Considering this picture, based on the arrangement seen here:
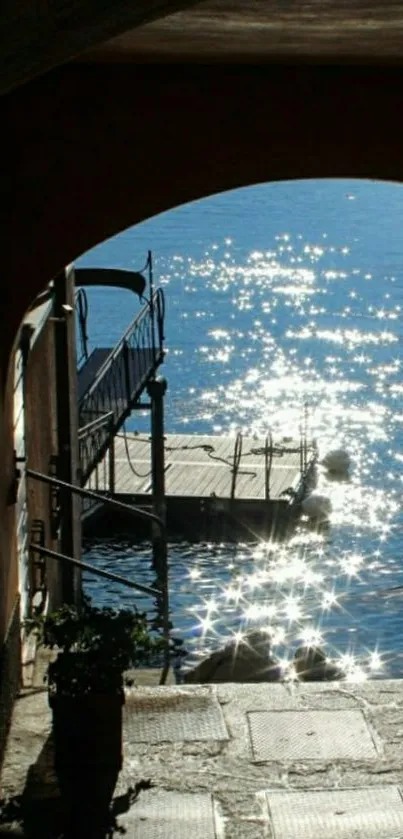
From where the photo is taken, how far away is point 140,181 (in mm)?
8086

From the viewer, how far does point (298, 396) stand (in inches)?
2251

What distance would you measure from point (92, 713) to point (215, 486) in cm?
2795

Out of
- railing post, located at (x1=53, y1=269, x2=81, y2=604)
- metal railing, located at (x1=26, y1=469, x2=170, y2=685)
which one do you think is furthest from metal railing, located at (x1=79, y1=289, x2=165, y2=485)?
metal railing, located at (x1=26, y1=469, x2=170, y2=685)

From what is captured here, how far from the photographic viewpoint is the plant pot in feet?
22.9

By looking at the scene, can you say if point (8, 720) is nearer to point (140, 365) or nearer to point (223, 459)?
point (140, 365)

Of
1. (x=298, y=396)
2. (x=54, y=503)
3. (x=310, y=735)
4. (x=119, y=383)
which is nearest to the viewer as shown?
(x=310, y=735)

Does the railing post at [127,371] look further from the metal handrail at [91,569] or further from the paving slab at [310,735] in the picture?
the paving slab at [310,735]

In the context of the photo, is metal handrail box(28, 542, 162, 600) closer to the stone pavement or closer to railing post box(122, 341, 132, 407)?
the stone pavement

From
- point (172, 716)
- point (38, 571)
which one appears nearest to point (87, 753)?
point (172, 716)

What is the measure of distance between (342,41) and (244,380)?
53.0 meters

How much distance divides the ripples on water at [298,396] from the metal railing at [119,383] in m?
7.04

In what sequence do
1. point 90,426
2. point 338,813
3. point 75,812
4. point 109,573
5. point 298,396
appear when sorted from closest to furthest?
point 75,812, point 338,813, point 109,573, point 90,426, point 298,396

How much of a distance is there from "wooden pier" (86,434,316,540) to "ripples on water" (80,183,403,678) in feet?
3.09

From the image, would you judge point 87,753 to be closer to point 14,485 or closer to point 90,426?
point 14,485
